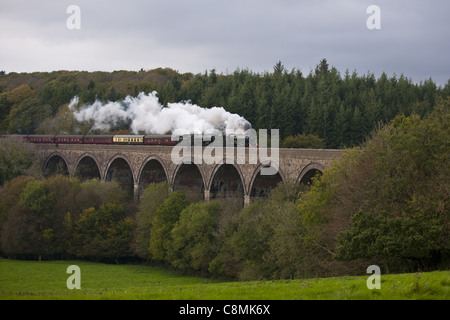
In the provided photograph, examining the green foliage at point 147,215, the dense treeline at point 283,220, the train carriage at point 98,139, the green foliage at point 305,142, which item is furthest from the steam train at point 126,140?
the green foliage at point 305,142

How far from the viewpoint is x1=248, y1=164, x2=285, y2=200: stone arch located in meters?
35.2

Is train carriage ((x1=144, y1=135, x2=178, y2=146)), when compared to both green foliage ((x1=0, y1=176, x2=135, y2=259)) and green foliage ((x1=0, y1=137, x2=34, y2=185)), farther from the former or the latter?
green foliage ((x1=0, y1=137, x2=34, y2=185))

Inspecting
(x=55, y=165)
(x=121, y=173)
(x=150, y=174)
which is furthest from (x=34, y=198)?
(x=55, y=165)

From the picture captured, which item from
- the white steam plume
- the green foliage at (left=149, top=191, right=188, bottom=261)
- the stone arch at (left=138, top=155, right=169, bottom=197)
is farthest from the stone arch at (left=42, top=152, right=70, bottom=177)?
the green foliage at (left=149, top=191, right=188, bottom=261)

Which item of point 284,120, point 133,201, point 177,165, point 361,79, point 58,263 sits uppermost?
point 361,79

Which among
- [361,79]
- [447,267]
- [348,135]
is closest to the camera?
[447,267]

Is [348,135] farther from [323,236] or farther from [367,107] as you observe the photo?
[323,236]

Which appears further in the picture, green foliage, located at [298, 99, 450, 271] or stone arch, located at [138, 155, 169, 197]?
stone arch, located at [138, 155, 169, 197]

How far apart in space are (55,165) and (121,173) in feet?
39.5

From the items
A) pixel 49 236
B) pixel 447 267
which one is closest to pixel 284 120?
pixel 49 236

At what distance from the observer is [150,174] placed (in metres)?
49.1

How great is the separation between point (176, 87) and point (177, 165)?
3822cm

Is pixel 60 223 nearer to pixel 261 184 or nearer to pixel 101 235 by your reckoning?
pixel 101 235

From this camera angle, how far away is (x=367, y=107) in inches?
2255
